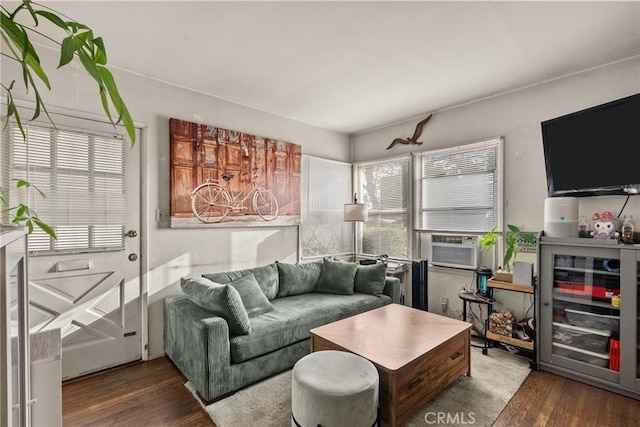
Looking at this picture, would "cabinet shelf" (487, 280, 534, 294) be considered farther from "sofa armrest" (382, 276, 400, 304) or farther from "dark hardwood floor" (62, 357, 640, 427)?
"sofa armrest" (382, 276, 400, 304)

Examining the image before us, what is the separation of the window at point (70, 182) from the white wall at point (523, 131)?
3467mm

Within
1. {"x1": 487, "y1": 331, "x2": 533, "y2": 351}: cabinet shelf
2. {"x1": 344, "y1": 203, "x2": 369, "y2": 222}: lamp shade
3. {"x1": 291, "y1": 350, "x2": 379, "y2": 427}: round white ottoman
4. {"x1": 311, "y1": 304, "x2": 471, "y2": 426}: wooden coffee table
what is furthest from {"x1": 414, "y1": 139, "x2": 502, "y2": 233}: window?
{"x1": 291, "y1": 350, "x2": 379, "y2": 427}: round white ottoman

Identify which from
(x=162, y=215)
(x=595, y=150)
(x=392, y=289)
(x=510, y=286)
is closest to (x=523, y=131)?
(x=595, y=150)

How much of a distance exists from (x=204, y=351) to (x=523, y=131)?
3.59 meters

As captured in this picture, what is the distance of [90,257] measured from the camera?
266 centimetres

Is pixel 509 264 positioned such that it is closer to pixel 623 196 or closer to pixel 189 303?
pixel 623 196

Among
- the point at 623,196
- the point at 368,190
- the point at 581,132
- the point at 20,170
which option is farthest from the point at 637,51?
the point at 20,170

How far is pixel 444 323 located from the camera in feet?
8.40

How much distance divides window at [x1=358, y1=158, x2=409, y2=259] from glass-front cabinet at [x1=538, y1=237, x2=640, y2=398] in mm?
1738

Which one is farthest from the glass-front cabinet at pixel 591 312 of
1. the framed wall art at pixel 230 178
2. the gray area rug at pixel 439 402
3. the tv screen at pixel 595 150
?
the framed wall art at pixel 230 178

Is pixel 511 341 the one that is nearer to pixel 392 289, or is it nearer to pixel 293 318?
pixel 392 289

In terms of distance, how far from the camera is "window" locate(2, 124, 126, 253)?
2.38 m

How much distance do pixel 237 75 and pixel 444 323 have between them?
2871 mm

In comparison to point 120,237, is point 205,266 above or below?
below
